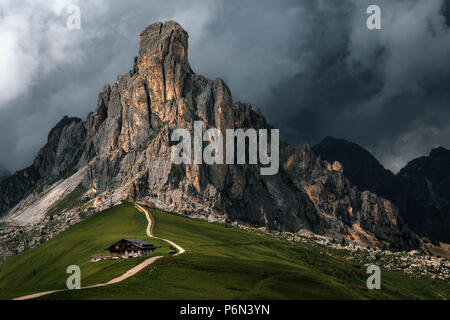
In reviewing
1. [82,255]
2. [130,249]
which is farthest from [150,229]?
[130,249]

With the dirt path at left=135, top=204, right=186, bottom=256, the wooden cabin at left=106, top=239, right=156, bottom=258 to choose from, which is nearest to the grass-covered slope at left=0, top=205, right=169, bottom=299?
the dirt path at left=135, top=204, right=186, bottom=256

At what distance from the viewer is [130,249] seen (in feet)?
304

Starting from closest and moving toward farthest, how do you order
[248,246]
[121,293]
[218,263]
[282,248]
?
[121,293]
[218,263]
[248,246]
[282,248]

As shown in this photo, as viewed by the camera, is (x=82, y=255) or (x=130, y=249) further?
(x=82, y=255)

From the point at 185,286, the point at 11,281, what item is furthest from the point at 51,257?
the point at 185,286

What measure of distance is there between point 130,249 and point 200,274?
30.8 metres

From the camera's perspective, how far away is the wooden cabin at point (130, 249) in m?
91.7

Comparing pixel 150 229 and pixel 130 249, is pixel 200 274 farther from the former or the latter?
pixel 150 229
